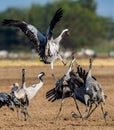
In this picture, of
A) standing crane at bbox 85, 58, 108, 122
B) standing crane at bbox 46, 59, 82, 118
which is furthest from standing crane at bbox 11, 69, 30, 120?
standing crane at bbox 85, 58, 108, 122

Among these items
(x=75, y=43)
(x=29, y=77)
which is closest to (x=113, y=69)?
(x=29, y=77)

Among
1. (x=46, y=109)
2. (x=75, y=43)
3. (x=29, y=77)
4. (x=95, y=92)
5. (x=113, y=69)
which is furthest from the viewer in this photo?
(x=75, y=43)

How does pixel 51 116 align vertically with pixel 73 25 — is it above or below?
above

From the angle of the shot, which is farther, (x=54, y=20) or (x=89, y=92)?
(x=54, y=20)

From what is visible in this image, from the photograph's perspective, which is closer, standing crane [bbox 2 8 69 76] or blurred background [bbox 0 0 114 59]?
standing crane [bbox 2 8 69 76]

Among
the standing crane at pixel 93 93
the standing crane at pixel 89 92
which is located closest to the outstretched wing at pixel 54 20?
the standing crane at pixel 89 92

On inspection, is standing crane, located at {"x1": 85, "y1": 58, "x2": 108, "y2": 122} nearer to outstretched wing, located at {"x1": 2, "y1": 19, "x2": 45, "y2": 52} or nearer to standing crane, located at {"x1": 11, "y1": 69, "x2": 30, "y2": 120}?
standing crane, located at {"x1": 11, "y1": 69, "x2": 30, "y2": 120}

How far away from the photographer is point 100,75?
32.5m

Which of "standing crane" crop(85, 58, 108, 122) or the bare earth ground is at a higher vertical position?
"standing crane" crop(85, 58, 108, 122)

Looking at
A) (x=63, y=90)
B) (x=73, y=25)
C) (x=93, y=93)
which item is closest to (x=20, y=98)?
(x=63, y=90)

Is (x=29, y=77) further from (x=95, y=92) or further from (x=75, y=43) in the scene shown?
(x=75, y=43)

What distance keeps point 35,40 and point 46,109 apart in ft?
7.20

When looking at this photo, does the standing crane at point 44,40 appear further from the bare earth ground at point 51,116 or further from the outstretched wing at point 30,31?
the bare earth ground at point 51,116

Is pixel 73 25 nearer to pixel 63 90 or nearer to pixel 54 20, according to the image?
pixel 54 20
